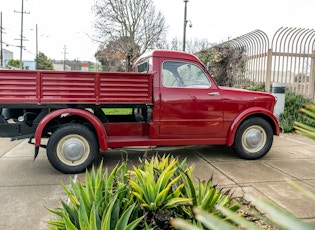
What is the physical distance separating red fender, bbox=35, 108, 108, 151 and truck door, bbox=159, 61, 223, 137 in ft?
3.30

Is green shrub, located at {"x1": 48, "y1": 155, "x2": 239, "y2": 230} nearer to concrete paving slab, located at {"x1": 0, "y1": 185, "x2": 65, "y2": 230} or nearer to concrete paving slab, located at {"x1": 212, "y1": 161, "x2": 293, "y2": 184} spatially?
concrete paving slab, located at {"x1": 0, "y1": 185, "x2": 65, "y2": 230}

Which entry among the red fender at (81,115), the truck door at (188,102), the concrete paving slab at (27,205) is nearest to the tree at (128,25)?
the truck door at (188,102)

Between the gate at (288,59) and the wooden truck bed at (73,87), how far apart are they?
18.4 ft

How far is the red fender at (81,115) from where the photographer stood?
165 inches

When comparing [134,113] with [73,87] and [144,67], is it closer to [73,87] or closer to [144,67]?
[144,67]

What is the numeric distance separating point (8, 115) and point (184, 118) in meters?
2.96

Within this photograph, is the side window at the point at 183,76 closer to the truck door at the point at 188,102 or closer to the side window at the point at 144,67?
the truck door at the point at 188,102

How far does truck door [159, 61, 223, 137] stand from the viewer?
15.7 feet

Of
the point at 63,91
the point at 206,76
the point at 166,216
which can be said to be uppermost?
the point at 206,76

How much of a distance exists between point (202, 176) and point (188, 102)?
51.3 inches

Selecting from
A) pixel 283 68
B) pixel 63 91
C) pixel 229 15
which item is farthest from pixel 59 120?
pixel 229 15

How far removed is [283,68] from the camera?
28.9 ft

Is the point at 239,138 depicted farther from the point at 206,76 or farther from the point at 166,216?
the point at 166,216

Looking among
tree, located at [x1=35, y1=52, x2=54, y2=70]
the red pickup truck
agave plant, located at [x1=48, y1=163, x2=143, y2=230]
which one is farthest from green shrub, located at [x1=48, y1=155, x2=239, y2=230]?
tree, located at [x1=35, y1=52, x2=54, y2=70]
